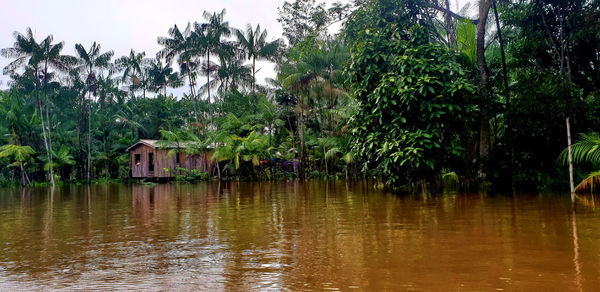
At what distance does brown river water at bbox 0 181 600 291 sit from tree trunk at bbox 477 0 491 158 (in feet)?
14.9

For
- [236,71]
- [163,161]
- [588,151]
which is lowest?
[588,151]

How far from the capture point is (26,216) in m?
9.48

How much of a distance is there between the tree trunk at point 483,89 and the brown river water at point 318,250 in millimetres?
4547

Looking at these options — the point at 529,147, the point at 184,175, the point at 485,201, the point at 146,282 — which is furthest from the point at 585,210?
the point at 184,175

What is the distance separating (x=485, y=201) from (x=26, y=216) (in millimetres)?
9734

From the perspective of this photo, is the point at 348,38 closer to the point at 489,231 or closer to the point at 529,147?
the point at 529,147

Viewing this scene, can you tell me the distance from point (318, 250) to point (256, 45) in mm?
28677

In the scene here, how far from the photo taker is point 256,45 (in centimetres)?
3219

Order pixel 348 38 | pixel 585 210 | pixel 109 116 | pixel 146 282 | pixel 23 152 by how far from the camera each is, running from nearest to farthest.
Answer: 1. pixel 146 282
2. pixel 585 210
3. pixel 348 38
4. pixel 23 152
5. pixel 109 116

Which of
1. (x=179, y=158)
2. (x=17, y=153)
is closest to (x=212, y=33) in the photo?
(x=179, y=158)

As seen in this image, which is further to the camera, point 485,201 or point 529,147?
point 529,147

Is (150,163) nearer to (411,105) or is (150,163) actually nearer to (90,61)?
(90,61)

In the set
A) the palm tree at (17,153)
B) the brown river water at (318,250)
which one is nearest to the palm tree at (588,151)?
the brown river water at (318,250)

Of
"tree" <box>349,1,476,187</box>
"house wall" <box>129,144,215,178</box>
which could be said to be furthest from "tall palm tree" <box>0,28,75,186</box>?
"tree" <box>349,1,476,187</box>
